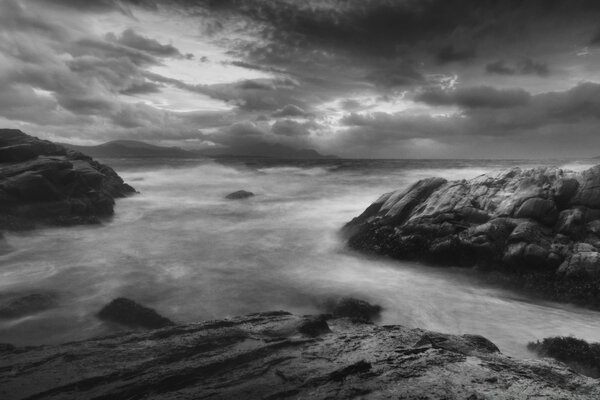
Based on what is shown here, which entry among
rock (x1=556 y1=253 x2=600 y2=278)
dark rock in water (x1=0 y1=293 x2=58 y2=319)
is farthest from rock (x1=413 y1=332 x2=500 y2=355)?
dark rock in water (x1=0 y1=293 x2=58 y2=319)

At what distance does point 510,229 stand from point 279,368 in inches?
522

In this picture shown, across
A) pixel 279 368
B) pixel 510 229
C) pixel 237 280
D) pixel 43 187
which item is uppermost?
pixel 43 187

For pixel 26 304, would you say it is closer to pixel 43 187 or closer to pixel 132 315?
pixel 132 315

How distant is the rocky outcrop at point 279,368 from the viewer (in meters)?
6.14

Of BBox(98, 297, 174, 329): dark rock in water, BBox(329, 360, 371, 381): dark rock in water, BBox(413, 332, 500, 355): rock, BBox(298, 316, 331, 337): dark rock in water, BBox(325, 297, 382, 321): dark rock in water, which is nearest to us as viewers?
BBox(329, 360, 371, 381): dark rock in water

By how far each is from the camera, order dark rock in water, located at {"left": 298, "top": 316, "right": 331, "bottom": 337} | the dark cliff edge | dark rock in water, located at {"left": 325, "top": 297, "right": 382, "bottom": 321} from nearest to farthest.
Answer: dark rock in water, located at {"left": 298, "top": 316, "right": 331, "bottom": 337}
dark rock in water, located at {"left": 325, "top": 297, "right": 382, "bottom": 321}
the dark cliff edge

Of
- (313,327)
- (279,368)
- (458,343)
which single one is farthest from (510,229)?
(279,368)

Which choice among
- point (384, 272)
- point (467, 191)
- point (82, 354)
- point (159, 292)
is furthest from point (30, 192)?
point (467, 191)

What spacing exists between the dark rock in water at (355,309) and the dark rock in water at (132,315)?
18.3 ft

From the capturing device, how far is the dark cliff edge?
46.2 feet

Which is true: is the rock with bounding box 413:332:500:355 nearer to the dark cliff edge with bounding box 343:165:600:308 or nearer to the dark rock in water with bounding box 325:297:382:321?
the dark rock in water with bounding box 325:297:382:321

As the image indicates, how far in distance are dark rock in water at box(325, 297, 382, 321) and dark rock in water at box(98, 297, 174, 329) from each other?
558 cm

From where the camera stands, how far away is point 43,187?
25.5 m

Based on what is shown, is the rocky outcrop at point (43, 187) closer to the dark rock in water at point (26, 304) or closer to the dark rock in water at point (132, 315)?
the dark rock in water at point (26, 304)
